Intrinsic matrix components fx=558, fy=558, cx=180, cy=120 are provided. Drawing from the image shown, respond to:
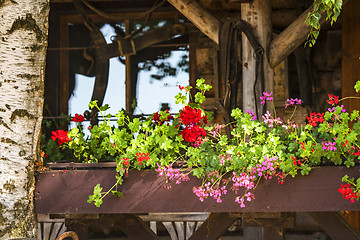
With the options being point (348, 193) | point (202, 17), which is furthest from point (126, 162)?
point (202, 17)

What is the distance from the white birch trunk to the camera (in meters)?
3.22

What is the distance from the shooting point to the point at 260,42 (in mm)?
4145

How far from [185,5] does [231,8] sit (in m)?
2.00

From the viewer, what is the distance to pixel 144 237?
3.55 metres

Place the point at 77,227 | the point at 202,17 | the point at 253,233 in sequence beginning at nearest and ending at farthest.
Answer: the point at 77,227
the point at 202,17
the point at 253,233

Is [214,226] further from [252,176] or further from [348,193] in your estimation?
[348,193]

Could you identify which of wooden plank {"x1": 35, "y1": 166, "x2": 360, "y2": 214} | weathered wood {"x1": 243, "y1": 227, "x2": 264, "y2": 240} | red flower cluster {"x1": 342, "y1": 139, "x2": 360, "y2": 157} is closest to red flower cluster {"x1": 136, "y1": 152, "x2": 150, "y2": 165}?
wooden plank {"x1": 35, "y1": 166, "x2": 360, "y2": 214}

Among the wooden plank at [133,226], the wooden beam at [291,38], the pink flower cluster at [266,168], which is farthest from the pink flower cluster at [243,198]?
the wooden beam at [291,38]

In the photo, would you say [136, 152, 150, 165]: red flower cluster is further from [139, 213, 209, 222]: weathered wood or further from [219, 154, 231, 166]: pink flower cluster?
[139, 213, 209, 222]: weathered wood

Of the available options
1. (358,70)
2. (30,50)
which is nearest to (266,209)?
(30,50)

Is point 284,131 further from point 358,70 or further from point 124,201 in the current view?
point 358,70

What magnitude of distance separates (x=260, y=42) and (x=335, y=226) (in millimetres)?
1482

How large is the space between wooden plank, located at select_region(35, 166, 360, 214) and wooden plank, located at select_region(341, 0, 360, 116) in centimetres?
287

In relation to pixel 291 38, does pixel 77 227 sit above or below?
below
